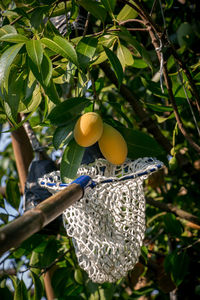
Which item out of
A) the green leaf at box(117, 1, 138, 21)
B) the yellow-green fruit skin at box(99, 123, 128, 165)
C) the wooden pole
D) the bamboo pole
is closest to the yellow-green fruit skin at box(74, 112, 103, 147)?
the yellow-green fruit skin at box(99, 123, 128, 165)

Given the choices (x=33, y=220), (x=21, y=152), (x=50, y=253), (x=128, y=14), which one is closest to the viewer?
(x=33, y=220)

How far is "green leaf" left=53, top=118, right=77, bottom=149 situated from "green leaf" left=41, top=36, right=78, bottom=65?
16 centimetres

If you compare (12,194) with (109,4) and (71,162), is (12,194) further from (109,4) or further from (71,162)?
(109,4)

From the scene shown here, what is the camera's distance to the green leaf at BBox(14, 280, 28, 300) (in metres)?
0.94

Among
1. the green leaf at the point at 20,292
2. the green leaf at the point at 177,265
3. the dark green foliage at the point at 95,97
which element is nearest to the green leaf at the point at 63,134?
the dark green foliage at the point at 95,97

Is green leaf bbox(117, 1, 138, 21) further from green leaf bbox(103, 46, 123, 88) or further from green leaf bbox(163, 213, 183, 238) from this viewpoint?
green leaf bbox(163, 213, 183, 238)

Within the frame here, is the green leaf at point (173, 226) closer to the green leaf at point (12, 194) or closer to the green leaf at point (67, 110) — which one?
the green leaf at point (12, 194)

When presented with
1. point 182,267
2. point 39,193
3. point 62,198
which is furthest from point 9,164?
point 62,198

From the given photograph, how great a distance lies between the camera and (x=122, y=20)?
808mm

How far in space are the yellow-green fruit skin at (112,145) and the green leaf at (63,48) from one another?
0.54ft

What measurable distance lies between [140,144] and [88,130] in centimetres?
15

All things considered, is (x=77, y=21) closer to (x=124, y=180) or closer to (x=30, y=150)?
(x=124, y=180)

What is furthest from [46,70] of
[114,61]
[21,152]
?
[21,152]

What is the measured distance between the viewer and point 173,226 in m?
1.20
